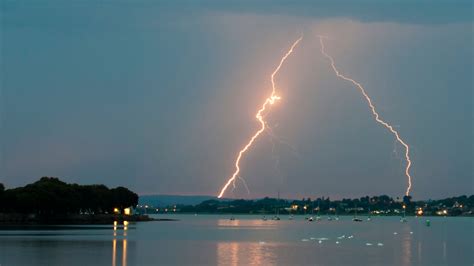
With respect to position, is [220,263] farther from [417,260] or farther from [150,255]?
[417,260]

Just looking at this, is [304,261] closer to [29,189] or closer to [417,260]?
[417,260]

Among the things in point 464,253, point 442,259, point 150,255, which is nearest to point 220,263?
point 150,255

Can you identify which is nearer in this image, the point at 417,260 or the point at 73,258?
the point at 73,258

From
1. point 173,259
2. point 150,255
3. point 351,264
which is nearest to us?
point 351,264

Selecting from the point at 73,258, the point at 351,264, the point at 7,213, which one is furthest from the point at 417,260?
the point at 7,213

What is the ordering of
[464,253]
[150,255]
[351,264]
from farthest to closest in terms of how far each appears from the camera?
[464,253] → [150,255] → [351,264]

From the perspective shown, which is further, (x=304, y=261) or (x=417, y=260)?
(x=417, y=260)

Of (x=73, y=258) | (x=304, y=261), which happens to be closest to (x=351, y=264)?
(x=304, y=261)

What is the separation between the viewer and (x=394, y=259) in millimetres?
80812

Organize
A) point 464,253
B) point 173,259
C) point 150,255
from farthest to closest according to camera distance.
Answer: point 464,253 < point 150,255 < point 173,259

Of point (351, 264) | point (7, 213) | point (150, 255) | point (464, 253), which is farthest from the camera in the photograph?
point (7, 213)

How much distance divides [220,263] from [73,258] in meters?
12.0

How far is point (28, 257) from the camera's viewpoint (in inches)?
2997

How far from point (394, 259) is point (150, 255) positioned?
68.6 ft
